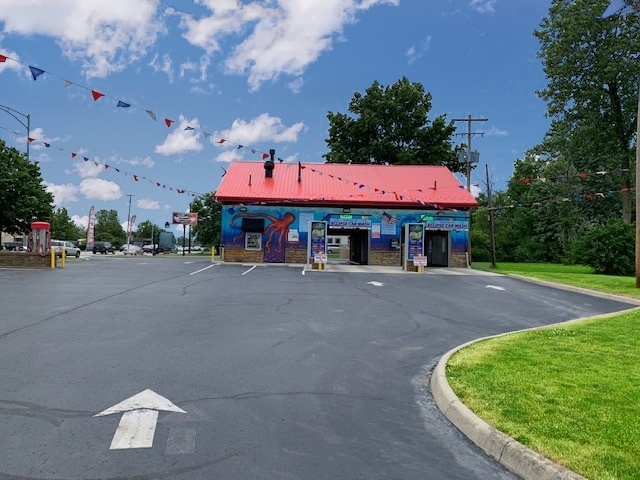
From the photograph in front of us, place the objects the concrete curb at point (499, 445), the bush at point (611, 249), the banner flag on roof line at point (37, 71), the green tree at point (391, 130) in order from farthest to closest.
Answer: the green tree at point (391, 130) → the bush at point (611, 249) → the banner flag on roof line at point (37, 71) → the concrete curb at point (499, 445)

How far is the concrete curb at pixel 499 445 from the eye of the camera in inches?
141

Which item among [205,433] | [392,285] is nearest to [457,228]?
[392,285]

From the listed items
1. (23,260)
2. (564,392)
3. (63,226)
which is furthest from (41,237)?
(63,226)

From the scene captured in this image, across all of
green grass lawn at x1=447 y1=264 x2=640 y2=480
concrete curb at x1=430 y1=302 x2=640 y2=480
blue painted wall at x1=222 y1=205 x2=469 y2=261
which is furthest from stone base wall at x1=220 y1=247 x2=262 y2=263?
concrete curb at x1=430 y1=302 x2=640 y2=480

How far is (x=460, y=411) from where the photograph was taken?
4.83 metres

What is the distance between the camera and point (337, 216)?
31984 mm

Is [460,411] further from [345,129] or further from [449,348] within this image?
[345,129]

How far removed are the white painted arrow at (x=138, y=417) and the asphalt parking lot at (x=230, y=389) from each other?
0.02 meters

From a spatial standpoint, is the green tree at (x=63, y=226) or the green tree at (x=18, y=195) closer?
the green tree at (x=18, y=195)

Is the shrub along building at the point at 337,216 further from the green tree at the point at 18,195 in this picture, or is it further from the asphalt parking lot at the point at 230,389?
the asphalt parking lot at the point at 230,389

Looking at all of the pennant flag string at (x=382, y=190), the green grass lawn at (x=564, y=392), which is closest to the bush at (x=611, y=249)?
A: the pennant flag string at (x=382, y=190)

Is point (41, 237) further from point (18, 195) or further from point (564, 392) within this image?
point (564, 392)

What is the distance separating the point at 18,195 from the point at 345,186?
23.7 m

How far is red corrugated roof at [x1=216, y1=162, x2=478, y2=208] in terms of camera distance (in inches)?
1252
